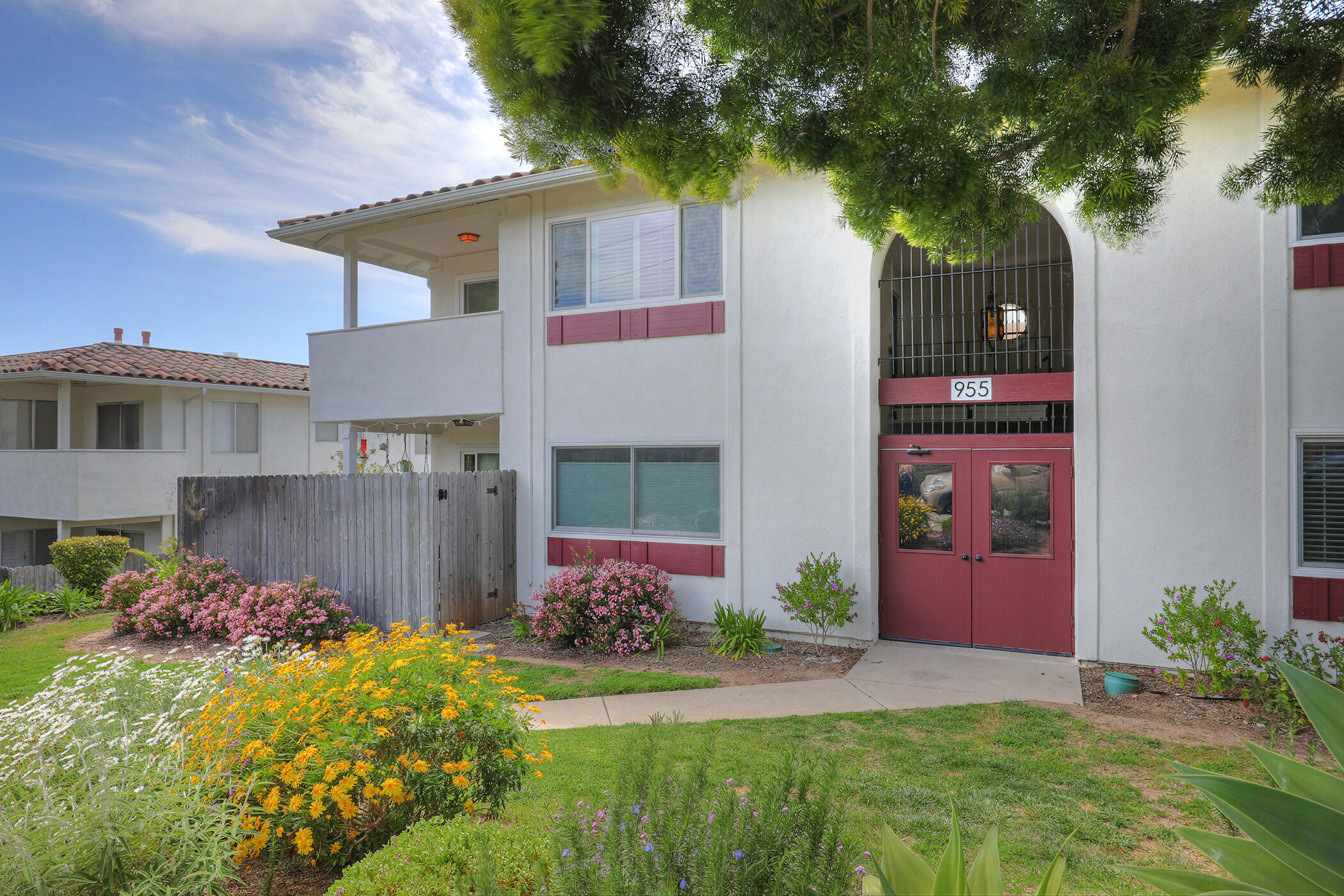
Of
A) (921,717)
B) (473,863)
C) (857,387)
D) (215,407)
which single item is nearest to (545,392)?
(857,387)

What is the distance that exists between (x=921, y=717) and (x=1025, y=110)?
16.0 ft

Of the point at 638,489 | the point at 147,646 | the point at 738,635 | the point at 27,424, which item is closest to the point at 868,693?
the point at 738,635

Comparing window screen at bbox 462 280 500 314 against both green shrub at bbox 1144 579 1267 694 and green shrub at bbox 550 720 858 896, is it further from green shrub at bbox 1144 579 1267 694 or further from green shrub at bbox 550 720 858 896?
green shrub at bbox 550 720 858 896

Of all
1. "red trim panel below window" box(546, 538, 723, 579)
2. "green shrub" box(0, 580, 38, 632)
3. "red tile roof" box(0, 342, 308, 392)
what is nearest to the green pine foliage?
"red trim panel below window" box(546, 538, 723, 579)

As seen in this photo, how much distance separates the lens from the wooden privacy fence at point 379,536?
31.8ft

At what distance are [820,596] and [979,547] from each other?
6.66 feet

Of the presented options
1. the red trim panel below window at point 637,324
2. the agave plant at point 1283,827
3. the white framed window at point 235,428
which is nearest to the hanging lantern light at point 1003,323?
the red trim panel below window at point 637,324

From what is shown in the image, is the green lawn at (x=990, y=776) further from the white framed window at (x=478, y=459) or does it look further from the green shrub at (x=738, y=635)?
the white framed window at (x=478, y=459)

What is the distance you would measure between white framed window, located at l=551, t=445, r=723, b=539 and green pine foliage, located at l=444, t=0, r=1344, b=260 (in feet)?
17.5

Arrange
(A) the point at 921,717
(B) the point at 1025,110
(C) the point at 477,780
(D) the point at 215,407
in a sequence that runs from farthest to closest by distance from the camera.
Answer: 1. (D) the point at 215,407
2. (A) the point at 921,717
3. (B) the point at 1025,110
4. (C) the point at 477,780

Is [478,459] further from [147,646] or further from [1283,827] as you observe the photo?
[1283,827]

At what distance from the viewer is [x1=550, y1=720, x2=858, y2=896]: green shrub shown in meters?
2.42

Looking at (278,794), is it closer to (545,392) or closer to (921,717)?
(921,717)

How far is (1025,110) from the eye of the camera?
4133 mm
